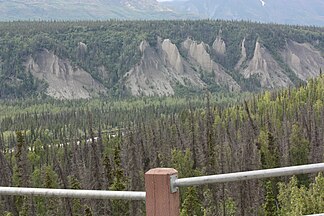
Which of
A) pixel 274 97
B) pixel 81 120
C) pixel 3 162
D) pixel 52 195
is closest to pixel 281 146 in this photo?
pixel 3 162

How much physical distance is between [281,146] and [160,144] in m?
18.1

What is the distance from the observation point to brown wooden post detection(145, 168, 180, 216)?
695 cm

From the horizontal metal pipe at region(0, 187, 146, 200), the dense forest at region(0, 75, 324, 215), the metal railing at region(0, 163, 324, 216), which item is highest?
the metal railing at region(0, 163, 324, 216)

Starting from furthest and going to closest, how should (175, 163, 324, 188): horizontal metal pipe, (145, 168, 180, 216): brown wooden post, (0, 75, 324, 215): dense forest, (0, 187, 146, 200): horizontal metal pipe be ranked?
(0, 75, 324, 215): dense forest → (0, 187, 146, 200): horizontal metal pipe → (145, 168, 180, 216): brown wooden post → (175, 163, 324, 188): horizontal metal pipe

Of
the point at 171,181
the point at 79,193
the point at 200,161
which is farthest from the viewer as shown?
the point at 200,161

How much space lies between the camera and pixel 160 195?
7.00 m

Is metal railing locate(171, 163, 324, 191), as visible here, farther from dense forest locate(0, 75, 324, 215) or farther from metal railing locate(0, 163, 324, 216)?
dense forest locate(0, 75, 324, 215)

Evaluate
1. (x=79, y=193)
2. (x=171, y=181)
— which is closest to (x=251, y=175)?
(x=171, y=181)

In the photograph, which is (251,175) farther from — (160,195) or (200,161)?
(200,161)

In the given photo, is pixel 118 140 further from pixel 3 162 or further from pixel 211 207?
pixel 211 207

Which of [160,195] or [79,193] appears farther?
[79,193]

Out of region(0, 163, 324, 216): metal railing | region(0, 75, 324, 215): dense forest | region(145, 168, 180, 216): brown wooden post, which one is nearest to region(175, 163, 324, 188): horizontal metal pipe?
region(0, 163, 324, 216): metal railing

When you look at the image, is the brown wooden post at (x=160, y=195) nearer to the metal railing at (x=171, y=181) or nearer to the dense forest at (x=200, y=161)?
the metal railing at (x=171, y=181)

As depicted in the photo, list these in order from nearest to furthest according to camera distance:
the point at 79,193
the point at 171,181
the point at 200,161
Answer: the point at 171,181, the point at 79,193, the point at 200,161
